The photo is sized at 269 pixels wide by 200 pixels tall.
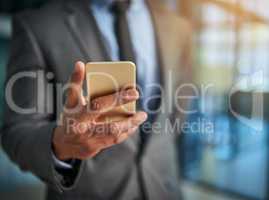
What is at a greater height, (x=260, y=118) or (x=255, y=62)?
(x=255, y=62)

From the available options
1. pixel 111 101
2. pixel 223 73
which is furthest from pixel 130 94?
pixel 223 73

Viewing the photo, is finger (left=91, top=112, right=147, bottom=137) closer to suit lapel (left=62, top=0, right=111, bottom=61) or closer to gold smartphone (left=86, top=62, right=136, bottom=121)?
gold smartphone (left=86, top=62, right=136, bottom=121)

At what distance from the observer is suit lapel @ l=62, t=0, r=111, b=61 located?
1.69ft

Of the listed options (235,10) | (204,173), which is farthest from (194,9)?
(204,173)

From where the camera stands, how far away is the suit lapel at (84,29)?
0.51 meters

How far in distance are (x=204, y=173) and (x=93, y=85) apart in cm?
111

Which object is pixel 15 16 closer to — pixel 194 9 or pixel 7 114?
pixel 7 114

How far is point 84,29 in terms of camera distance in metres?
0.53

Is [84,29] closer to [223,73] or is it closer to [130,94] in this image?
[130,94]

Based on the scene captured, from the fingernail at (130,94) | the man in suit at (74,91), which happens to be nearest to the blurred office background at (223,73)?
the man in suit at (74,91)

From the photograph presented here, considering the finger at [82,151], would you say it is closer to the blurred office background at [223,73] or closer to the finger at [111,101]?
the finger at [111,101]

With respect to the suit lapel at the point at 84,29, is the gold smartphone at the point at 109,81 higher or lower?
lower

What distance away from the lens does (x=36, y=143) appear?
498 millimetres

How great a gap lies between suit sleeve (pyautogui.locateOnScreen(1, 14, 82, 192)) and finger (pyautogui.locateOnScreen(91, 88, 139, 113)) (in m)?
0.10
